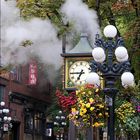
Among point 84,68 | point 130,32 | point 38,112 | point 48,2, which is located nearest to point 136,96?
point 84,68

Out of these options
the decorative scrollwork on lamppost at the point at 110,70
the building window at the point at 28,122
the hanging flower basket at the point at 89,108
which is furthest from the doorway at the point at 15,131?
the decorative scrollwork on lamppost at the point at 110,70

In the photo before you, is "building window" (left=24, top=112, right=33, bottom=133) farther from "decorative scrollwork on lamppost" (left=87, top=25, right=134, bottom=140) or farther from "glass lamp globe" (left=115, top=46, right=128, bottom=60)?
"glass lamp globe" (left=115, top=46, right=128, bottom=60)

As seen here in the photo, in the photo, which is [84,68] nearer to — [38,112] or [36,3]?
[36,3]

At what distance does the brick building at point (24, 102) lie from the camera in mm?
30888

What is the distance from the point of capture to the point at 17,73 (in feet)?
108

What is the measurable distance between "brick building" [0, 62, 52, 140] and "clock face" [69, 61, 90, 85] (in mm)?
19273

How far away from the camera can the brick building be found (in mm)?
30888

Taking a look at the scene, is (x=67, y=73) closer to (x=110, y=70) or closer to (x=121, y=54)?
(x=110, y=70)

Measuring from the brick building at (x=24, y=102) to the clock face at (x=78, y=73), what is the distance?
63.2 feet

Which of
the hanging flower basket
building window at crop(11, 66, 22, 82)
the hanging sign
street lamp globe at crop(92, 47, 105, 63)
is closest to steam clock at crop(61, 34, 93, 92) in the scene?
the hanging flower basket

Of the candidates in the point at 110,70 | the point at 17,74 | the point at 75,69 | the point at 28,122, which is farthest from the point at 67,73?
the point at 28,122

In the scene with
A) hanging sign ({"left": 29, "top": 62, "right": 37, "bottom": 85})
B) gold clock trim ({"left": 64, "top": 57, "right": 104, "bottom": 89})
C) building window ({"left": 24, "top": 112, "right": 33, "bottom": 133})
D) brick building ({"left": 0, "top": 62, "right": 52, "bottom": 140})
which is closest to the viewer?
gold clock trim ({"left": 64, "top": 57, "right": 104, "bottom": 89})

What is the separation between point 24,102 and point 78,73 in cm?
2527

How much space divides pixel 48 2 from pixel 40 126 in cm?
2452
